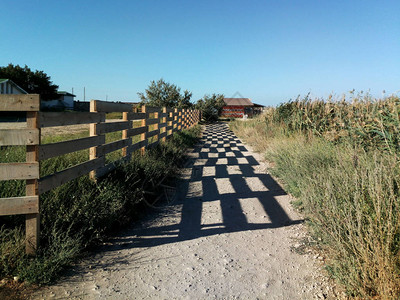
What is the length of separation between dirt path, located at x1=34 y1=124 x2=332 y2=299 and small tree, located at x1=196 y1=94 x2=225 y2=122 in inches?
1407

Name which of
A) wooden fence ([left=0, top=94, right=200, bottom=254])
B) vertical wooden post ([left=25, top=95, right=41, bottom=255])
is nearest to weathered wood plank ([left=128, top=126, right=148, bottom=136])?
wooden fence ([left=0, top=94, right=200, bottom=254])

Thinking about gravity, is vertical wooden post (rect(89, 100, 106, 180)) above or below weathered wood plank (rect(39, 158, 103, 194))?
above

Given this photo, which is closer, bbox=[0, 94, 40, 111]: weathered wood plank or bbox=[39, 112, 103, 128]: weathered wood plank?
bbox=[0, 94, 40, 111]: weathered wood plank

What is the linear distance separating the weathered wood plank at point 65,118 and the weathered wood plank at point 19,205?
739 mm

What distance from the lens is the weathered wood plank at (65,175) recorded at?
10.7ft

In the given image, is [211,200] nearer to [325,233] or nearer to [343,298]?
[325,233]

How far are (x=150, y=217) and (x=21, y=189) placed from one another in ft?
5.60

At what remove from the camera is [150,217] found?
4578 mm

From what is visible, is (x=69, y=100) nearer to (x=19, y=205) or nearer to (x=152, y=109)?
(x=152, y=109)

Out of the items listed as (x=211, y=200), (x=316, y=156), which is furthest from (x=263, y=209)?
(x=316, y=156)

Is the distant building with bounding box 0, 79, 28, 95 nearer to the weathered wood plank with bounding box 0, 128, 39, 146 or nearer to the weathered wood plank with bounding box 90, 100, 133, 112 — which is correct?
the weathered wood plank with bounding box 90, 100, 133, 112

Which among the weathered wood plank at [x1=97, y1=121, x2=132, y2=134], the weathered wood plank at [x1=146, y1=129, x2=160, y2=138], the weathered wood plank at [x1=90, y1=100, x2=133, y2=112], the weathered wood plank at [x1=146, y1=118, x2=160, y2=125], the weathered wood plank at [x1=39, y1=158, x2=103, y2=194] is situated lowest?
the weathered wood plank at [x1=39, y1=158, x2=103, y2=194]

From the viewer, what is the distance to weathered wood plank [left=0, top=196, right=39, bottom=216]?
2990 mm

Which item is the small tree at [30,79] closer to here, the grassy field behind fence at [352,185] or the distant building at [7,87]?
the distant building at [7,87]
